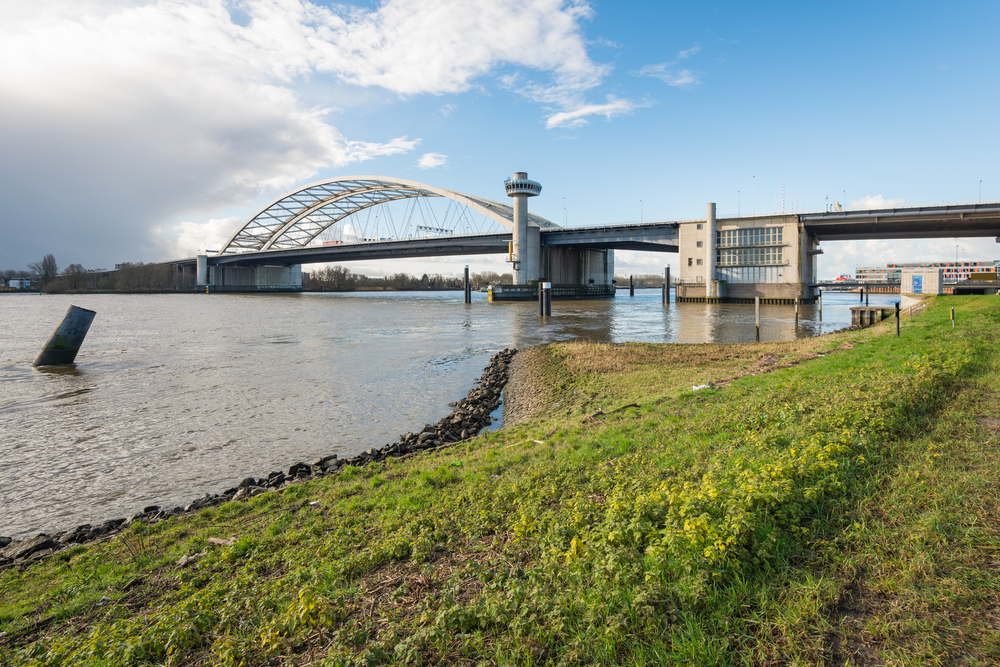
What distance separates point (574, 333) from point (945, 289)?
1643 inches

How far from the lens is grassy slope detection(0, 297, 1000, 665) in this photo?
2973 mm

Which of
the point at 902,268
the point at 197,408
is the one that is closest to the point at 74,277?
the point at 197,408

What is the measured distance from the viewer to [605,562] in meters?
3.62

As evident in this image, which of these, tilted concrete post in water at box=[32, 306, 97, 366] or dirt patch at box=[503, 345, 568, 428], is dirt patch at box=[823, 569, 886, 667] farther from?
tilted concrete post in water at box=[32, 306, 97, 366]

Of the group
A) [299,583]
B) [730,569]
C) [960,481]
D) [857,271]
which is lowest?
[299,583]

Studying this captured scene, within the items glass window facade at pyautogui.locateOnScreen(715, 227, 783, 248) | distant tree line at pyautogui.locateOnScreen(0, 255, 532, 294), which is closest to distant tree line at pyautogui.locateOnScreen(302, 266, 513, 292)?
distant tree line at pyautogui.locateOnScreen(0, 255, 532, 294)

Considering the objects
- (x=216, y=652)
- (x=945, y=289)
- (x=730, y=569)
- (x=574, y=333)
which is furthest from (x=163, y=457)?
(x=945, y=289)

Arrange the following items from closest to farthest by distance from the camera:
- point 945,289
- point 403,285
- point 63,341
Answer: point 63,341, point 945,289, point 403,285

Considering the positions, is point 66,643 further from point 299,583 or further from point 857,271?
point 857,271

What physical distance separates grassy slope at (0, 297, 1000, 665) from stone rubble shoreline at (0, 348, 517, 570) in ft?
2.10

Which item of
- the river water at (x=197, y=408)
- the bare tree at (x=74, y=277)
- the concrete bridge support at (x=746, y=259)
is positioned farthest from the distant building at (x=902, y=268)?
the bare tree at (x=74, y=277)

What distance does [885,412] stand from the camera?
6328 mm

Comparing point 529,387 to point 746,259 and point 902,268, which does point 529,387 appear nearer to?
point 746,259

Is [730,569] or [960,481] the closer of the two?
[730,569]
